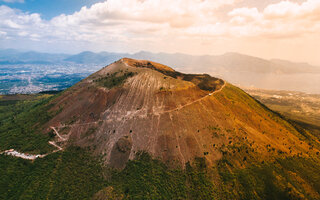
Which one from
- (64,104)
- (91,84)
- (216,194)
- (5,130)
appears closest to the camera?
(216,194)

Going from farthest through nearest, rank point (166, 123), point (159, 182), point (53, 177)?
1. point (166, 123)
2. point (53, 177)
3. point (159, 182)

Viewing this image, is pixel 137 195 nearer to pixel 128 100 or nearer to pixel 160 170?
pixel 160 170

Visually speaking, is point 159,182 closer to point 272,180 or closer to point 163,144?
point 163,144

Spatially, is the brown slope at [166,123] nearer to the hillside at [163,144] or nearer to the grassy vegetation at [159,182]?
the hillside at [163,144]

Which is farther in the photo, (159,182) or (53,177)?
(53,177)

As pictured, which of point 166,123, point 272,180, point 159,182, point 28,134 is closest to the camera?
point 159,182

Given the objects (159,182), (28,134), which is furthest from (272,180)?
(28,134)

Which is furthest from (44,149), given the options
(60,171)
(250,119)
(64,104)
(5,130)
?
(250,119)
